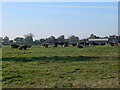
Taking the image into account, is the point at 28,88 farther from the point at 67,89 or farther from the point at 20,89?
the point at 67,89

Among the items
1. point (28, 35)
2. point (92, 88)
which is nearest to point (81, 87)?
point (92, 88)

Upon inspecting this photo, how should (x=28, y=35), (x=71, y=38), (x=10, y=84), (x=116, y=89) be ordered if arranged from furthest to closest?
(x=71, y=38), (x=28, y=35), (x=10, y=84), (x=116, y=89)

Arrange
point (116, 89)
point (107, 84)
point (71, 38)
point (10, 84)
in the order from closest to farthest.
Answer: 1. point (116, 89)
2. point (107, 84)
3. point (10, 84)
4. point (71, 38)

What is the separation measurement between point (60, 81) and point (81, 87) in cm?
151

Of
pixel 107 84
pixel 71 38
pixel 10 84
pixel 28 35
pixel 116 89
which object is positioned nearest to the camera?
A: pixel 116 89

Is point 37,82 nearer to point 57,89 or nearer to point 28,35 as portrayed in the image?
point 57,89

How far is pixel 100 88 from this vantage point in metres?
8.49

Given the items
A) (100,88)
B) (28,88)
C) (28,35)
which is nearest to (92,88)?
(100,88)

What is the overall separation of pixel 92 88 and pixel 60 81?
1.88m

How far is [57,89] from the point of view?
8562 millimetres

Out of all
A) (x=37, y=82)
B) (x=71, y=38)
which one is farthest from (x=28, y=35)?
(x=37, y=82)

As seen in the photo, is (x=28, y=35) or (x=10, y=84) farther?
(x=28, y=35)

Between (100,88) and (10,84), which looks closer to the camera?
(100,88)

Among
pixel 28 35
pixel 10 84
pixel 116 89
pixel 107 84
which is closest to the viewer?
pixel 116 89
